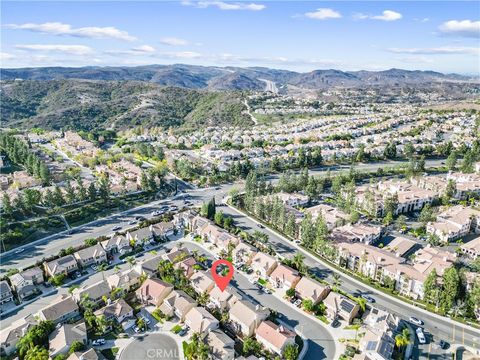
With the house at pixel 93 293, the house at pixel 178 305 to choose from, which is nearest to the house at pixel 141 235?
the house at pixel 93 293

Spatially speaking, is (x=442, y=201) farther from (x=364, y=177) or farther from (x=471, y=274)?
(x=471, y=274)

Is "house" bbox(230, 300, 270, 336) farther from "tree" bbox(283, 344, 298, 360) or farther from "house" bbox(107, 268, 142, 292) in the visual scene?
"house" bbox(107, 268, 142, 292)

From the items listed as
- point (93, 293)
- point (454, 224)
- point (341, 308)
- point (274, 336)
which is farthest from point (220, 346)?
point (454, 224)

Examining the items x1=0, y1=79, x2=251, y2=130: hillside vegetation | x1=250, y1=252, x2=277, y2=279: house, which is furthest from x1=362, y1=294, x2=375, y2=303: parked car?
x1=0, y1=79, x2=251, y2=130: hillside vegetation

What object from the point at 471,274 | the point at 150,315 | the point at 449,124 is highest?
the point at 449,124

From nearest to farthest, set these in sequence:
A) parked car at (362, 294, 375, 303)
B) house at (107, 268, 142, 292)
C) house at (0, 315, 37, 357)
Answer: house at (0, 315, 37, 357) < parked car at (362, 294, 375, 303) < house at (107, 268, 142, 292)

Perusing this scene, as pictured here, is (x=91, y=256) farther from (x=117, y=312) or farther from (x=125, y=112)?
(x=125, y=112)

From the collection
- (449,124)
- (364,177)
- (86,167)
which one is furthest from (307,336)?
(449,124)
